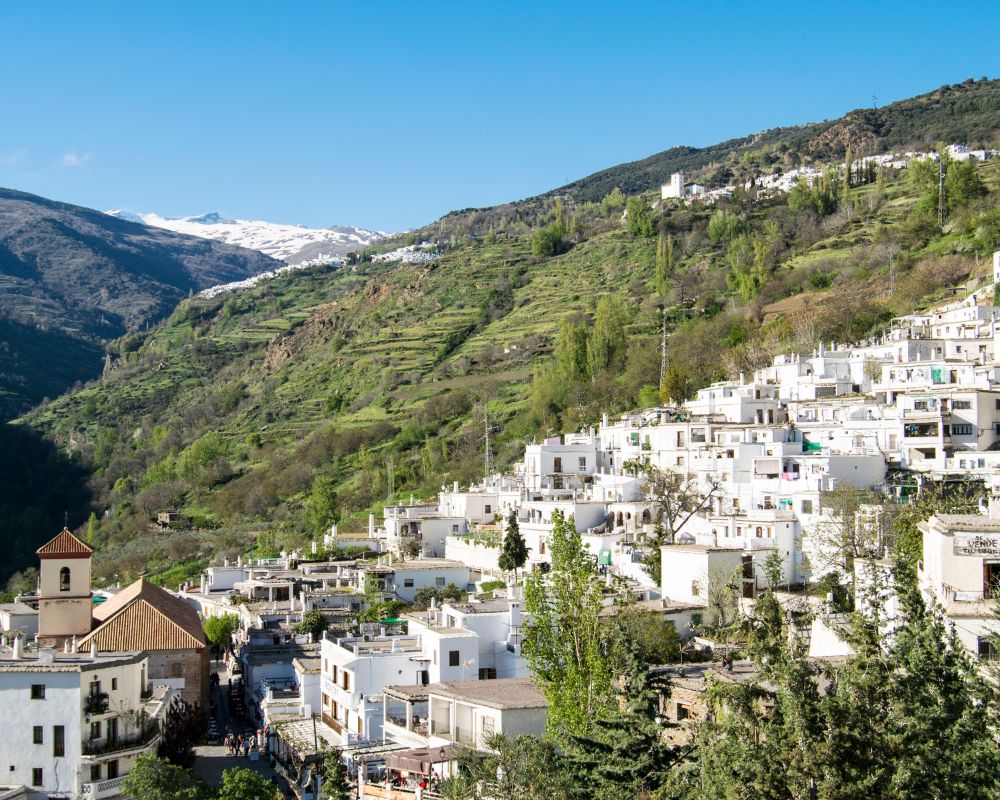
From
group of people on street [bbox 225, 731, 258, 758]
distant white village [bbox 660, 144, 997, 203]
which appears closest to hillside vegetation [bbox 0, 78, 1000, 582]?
distant white village [bbox 660, 144, 997, 203]

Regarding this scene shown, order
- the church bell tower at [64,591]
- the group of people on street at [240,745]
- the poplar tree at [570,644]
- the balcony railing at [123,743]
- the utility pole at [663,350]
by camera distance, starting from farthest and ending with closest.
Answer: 1. the utility pole at [663,350]
2. the church bell tower at [64,591]
3. the group of people on street at [240,745]
4. the balcony railing at [123,743]
5. the poplar tree at [570,644]

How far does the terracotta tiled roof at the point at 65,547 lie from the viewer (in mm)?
33684

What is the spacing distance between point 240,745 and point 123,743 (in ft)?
10.1

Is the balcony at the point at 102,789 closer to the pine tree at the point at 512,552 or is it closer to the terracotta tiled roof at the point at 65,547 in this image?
the terracotta tiled roof at the point at 65,547

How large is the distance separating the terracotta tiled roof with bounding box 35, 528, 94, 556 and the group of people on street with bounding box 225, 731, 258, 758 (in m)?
7.11

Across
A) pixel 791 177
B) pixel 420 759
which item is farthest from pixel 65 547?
pixel 791 177

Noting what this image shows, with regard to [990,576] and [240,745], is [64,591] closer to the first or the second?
[240,745]

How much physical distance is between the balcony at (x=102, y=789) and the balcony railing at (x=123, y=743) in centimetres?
60

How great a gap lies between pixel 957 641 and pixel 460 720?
988 centimetres

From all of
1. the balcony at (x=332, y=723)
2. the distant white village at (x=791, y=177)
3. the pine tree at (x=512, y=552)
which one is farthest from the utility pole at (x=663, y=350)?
the balcony at (x=332, y=723)

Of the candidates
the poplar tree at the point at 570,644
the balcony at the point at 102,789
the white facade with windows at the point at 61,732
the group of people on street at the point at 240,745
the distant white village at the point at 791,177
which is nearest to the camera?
the poplar tree at the point at 570,644

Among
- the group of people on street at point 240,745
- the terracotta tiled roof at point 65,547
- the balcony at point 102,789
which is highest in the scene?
the terracotta tiled roof at point 65,547

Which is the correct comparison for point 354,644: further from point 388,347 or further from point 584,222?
point 584,222

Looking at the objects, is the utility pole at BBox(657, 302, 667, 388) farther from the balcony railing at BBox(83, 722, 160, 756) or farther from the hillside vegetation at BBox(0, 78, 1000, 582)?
the balcony railing at BBox(83, 722, 160, 756)
